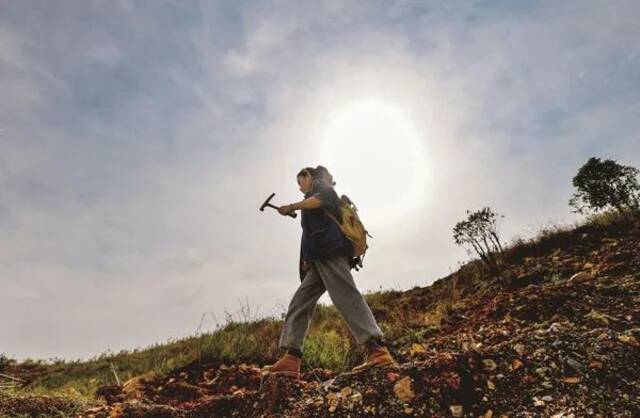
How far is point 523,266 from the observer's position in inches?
339

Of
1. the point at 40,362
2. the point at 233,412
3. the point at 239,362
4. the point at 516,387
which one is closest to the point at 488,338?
the point at 516,387

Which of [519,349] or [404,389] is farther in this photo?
[519,349]

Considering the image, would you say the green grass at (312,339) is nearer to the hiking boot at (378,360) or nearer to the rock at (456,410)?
the hiking boot at (378,360)

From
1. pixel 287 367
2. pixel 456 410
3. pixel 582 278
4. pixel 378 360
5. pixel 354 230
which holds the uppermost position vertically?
pixel 354 230

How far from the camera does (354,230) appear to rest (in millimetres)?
3623

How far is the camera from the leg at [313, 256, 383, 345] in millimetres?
3240

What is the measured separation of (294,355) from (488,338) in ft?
6.44

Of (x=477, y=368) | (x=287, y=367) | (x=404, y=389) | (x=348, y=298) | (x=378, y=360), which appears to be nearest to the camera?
(x=404, y=389)

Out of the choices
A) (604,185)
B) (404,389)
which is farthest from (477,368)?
(604,185)

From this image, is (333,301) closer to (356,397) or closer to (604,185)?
(356,397)

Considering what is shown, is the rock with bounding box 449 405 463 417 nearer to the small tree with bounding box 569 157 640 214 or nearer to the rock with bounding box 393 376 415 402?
the rock with bounding box 393 376 415 402

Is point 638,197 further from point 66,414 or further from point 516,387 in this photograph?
point 66,414

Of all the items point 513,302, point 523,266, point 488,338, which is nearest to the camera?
point 488,338

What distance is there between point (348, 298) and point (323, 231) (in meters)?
0.59
